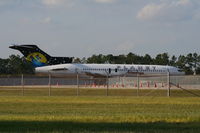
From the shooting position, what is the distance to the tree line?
427 feet

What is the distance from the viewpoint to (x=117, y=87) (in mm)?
54875

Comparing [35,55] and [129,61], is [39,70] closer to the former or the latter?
[35,55]

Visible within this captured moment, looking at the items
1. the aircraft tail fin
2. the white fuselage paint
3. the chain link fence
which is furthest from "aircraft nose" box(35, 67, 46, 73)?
the chain link fence

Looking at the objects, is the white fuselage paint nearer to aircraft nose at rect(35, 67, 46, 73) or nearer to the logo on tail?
aircraft nose at rect(35, 67, 46, 73)

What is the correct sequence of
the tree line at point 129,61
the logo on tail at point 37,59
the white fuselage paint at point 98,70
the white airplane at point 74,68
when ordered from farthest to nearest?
the tree line at point 129,61, the logo on tail at point 37,59, the white airplane at point 74,68, the white fuselage paint at point 98,70

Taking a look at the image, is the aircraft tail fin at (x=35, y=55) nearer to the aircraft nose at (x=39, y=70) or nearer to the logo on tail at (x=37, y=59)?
the logo on tail at (x=37, y=59)

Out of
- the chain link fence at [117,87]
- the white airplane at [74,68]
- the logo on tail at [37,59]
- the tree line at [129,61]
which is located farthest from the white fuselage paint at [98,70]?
the tree line at [129,61]

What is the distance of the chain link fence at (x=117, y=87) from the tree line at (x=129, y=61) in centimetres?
6064

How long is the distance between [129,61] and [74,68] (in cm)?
6715

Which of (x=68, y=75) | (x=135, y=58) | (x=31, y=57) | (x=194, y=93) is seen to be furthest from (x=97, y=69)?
(x=135, y=58)

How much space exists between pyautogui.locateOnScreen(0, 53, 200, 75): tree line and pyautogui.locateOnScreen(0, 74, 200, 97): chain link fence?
6064 centimetres

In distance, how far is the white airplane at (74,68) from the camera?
82500 mm

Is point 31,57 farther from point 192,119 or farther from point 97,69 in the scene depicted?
point 192,119

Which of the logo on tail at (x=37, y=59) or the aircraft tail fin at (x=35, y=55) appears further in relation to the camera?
the logo on tail at (x=37, y=59)
